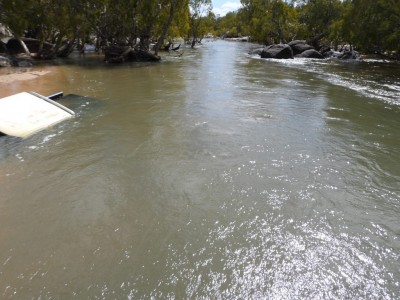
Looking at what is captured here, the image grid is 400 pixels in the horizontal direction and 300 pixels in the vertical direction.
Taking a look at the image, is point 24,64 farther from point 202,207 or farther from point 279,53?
point 279,53

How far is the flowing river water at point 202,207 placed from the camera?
A: 351 centimetres

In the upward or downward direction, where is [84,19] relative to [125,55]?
upward

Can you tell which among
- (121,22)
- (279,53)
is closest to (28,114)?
(121,22)

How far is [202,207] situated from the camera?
4.82m

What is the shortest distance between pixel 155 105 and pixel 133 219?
6.56 metres

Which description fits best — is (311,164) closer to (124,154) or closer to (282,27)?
(124,154)

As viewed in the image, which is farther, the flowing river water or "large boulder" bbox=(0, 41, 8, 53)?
"large boulder" bbox=(0, 41, 8, 53)

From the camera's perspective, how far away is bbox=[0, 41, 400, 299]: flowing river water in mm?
3512

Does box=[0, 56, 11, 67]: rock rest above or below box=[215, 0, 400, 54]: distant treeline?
below

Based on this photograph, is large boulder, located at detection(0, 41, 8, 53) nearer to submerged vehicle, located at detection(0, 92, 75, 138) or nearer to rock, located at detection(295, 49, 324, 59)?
submerged vehicle, located at detection(0, 92, 75, 138)

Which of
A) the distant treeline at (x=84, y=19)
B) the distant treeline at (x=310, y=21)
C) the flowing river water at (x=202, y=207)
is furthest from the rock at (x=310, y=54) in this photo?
the flowing river water at (x=202, y=207)

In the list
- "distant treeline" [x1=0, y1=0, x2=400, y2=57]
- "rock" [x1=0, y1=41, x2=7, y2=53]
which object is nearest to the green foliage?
"distant treeline" [x1=0, y1=0, x2=400, y2=57]

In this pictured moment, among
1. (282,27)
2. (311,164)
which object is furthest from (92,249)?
(282,27)

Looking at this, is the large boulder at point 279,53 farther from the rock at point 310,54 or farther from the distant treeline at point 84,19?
the distant treeline at point 84,19
